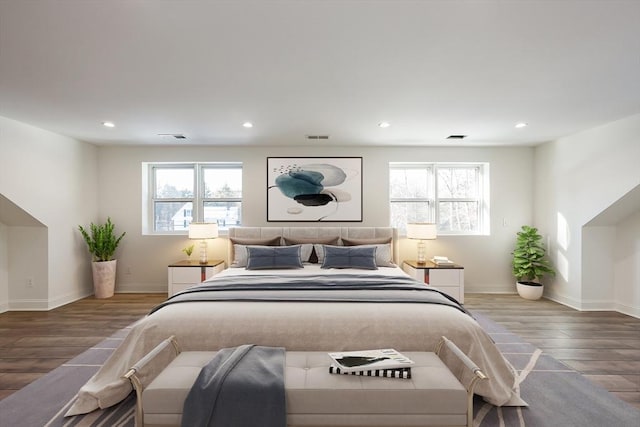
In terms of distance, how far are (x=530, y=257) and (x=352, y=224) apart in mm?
2678

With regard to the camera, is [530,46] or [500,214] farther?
[500,214]

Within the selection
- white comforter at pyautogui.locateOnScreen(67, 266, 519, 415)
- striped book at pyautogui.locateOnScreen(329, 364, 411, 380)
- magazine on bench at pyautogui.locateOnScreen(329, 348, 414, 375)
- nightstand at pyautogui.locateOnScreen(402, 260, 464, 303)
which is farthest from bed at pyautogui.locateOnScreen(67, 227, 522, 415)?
nightstand at pyautogui.locateOnScreen(402, 260, 464, 303)

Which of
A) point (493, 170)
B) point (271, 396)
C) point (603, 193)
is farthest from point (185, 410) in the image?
point (493, 170)

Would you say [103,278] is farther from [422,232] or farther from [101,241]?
[422,232]

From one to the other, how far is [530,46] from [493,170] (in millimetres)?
3423

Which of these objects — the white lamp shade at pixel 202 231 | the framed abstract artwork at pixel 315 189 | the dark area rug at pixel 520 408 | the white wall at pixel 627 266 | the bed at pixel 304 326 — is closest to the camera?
the dark area rug at pixel 520 408

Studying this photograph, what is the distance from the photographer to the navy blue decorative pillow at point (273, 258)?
13.4 ft

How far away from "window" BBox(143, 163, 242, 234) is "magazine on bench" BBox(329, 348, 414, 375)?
12.6ft

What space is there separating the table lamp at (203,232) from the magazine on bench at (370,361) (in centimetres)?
334

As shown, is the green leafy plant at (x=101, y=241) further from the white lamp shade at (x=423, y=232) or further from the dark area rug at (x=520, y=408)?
the white lamp shade at (x=423, y=232)

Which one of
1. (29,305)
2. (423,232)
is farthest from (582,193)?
(29,305)

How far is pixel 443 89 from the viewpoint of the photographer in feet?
9.42

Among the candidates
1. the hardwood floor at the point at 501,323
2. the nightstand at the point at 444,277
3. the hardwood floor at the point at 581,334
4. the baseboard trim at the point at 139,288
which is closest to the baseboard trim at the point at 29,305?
the hardwood floor at the point at 501,323

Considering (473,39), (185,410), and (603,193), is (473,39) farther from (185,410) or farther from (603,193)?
(603,193)
